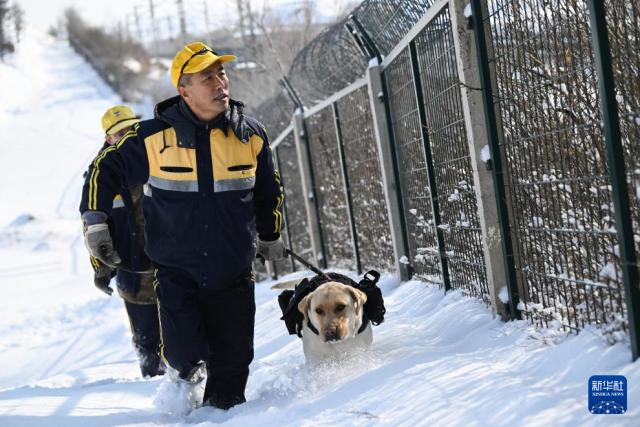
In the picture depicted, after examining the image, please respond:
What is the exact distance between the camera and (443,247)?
18.9ft

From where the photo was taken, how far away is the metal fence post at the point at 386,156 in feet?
22.2

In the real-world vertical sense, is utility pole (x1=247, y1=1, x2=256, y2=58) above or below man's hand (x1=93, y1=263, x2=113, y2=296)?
above

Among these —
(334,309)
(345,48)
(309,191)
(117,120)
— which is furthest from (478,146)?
(309,191)

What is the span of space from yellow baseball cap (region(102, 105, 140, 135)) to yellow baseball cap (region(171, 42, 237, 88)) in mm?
1550

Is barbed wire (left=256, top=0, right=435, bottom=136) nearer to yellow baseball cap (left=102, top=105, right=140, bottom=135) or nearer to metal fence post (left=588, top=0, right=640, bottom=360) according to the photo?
yellow baseball cap (left=102, top=105, right=140, bottom=135)

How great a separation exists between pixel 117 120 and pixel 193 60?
6.31 ft

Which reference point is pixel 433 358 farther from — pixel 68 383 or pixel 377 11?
pixel 377 11

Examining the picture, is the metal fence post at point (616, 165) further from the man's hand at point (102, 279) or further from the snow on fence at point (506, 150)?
the man's hand at point (102, 279)

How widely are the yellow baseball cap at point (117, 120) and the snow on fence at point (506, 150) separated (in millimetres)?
2082

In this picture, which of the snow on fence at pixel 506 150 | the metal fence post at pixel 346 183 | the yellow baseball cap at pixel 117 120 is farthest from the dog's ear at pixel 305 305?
the metal fence post at pixel 346 183

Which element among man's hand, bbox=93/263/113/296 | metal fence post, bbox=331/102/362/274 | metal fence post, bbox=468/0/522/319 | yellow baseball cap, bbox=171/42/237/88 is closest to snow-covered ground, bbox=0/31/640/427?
metal fence post, bbox=468/0/522/319

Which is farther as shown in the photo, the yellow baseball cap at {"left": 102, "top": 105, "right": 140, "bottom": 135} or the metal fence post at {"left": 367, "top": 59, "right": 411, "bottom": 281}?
the metal fence post at {"left": 367, "top": 59, "right": 411, "bottom": 281}

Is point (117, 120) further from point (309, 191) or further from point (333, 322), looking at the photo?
→ point (309, 191)

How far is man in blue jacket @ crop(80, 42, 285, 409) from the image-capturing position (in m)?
4.04
